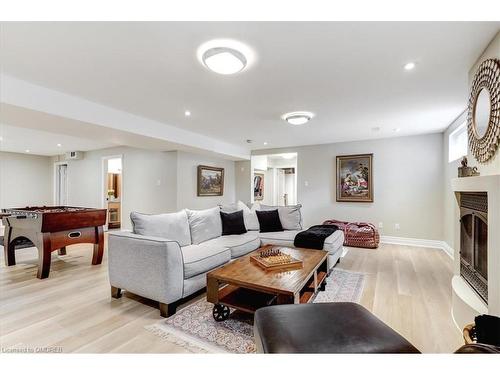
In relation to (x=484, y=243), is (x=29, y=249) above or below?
below

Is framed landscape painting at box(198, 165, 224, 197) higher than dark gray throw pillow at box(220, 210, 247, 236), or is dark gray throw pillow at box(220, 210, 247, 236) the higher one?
framed landscape painting at box(198, 165, 224, 197)

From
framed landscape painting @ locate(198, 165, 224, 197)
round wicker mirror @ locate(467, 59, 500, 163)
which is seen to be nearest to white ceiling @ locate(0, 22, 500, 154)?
round wicker mirror @ locate(467, 59, 500, 163)

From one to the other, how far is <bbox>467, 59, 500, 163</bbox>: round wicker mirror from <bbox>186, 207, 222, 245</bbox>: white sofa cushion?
289 centimetres

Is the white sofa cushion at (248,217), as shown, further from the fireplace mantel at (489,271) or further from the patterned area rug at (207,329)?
the fireplace mantel at (489,271)

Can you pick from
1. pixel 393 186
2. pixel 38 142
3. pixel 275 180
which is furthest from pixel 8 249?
pixel 275 180

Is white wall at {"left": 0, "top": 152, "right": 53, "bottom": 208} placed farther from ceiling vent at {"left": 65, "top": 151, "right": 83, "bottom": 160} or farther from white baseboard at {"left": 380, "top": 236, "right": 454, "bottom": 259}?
white baseboard at {"left": 380, "top": 236, "right": 454, "bottom": 259}

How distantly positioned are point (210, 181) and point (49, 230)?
3635 mm

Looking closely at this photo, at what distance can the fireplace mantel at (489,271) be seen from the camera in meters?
1.45

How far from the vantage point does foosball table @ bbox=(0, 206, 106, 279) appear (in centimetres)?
299

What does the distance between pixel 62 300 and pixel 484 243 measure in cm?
371

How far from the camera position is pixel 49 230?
3.05 m

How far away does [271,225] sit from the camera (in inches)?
157
